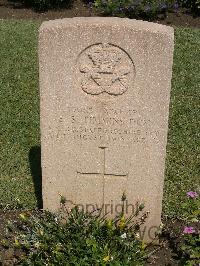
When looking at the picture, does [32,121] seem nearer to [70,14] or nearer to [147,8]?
[147,8]

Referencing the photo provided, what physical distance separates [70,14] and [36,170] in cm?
588

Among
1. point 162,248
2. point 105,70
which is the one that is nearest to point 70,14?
point 162,248

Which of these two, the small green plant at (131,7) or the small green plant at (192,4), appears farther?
the small green plant at (192,4)

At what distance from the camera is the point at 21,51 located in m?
8.60

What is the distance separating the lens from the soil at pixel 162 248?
14.3 feet

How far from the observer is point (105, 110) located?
392 cm

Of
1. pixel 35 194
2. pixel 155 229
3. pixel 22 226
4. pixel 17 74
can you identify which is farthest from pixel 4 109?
pixel 155 229

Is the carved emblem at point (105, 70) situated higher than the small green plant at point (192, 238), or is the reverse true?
the carved emblem at point (105, 70)

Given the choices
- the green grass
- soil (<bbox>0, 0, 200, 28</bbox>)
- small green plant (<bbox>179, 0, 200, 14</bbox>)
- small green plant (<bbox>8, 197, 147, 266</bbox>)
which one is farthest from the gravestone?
small green plant (<bbox>179, 0, 200, 14</bbox>)

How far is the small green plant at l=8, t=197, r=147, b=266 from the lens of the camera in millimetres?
4016

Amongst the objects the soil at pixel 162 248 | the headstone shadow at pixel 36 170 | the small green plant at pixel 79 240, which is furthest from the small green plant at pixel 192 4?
the small green plant at pixel 79 240

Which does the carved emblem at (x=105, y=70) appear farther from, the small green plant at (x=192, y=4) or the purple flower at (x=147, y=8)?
the small green plant at (x=192, y=4)

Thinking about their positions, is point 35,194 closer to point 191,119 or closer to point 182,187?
point 182,187

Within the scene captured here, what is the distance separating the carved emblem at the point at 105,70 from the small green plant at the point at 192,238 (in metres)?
1.03
